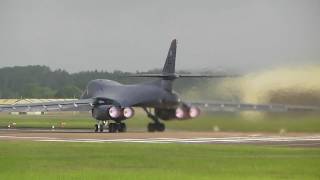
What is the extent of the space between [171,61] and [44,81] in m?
23.5

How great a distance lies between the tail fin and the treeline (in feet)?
17.3

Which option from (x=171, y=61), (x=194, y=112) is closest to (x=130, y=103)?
(x=171, y=61)

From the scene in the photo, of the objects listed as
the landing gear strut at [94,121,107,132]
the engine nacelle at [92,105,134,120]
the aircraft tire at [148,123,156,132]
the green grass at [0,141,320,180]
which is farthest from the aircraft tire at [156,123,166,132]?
the green grass at [0,141,320,180]

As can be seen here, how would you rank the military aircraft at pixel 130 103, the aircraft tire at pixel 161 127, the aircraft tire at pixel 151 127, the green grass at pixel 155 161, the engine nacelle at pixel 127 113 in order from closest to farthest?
the green grass at pixel 155 161 < the aircraft tire at pixel 161 127 < the aircraft tire at pixel 151 127 < the military aircraft at pixel 130 103 < the engine nacelle at pixel 127 113

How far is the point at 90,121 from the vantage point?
236ft

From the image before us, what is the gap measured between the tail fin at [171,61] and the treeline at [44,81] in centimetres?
527

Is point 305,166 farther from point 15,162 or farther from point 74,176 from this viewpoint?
point 15,162

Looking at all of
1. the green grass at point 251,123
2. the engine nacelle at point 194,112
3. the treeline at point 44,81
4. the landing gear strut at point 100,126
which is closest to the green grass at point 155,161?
the green grass at point 251,123

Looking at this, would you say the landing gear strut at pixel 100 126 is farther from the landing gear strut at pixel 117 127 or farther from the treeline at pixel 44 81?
the treeline at pixel 44 81

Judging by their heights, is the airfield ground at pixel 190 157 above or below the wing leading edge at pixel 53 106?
below

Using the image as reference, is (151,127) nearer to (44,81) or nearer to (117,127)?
(117,127)

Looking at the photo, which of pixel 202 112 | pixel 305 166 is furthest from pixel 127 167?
pixel 202 112

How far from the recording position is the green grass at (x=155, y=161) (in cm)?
2005

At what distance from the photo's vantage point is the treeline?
64125 mm
